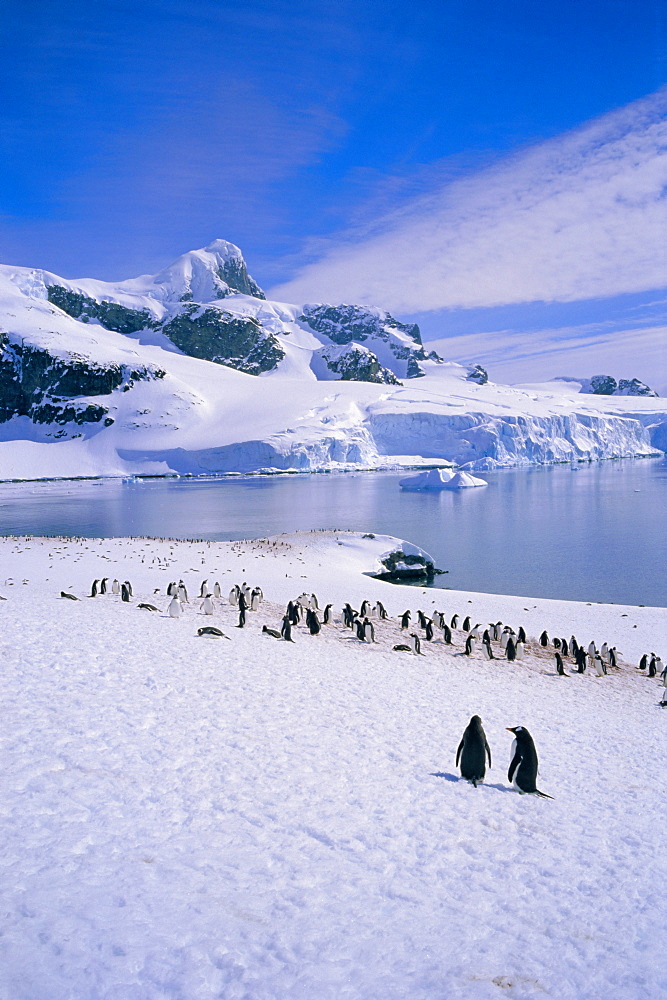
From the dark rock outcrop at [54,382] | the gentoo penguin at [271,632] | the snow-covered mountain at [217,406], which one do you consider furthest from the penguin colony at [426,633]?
the dark rock outcrop at [54,382]

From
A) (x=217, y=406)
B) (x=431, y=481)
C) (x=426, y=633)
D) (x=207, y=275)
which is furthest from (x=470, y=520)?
(x=207, y=275)

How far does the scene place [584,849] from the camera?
496 centimetres

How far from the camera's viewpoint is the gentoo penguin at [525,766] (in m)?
5.88

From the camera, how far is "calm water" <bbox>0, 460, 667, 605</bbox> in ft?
73.2

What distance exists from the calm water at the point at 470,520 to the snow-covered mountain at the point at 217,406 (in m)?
25.3

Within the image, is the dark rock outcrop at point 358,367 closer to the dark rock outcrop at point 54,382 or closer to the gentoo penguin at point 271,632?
the dark rock outcrop at point 54,382

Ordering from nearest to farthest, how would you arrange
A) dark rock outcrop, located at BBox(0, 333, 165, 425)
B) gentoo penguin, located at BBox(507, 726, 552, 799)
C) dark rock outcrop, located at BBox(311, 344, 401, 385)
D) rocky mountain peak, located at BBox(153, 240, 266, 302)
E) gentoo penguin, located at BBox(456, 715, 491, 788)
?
gentoo penguin, located at BBox(507, 726, 552, 799), gentoo penguin, located at BBox(456, 715, 491, 788), dark rock outcrop, located at BBox(0, 333, 165, 425), dark rock outcrop, located at BBox(311, 344, 401, 385), rocky mountain peak, located at BBox(153, 240, 266, 302)

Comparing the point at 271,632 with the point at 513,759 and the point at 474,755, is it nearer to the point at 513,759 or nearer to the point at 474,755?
the point at 474,755

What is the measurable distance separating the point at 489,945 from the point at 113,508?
158ft

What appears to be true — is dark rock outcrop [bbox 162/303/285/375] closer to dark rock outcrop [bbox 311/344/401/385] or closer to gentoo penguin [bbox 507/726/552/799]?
dark rock outcrop [bbox 311/344/401/385]

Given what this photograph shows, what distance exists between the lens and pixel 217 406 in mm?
108562

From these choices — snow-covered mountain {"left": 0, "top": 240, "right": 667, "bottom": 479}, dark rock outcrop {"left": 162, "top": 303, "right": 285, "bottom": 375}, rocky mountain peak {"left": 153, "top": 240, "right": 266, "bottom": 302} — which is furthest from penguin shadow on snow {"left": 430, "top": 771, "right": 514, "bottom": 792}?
rocky mountain peak {"left": 153, "top": 240, "right": 266, "bottom": 302}

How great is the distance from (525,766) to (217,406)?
106696 millimetres

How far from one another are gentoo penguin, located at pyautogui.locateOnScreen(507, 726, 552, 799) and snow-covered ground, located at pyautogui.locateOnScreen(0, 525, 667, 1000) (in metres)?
0.12
